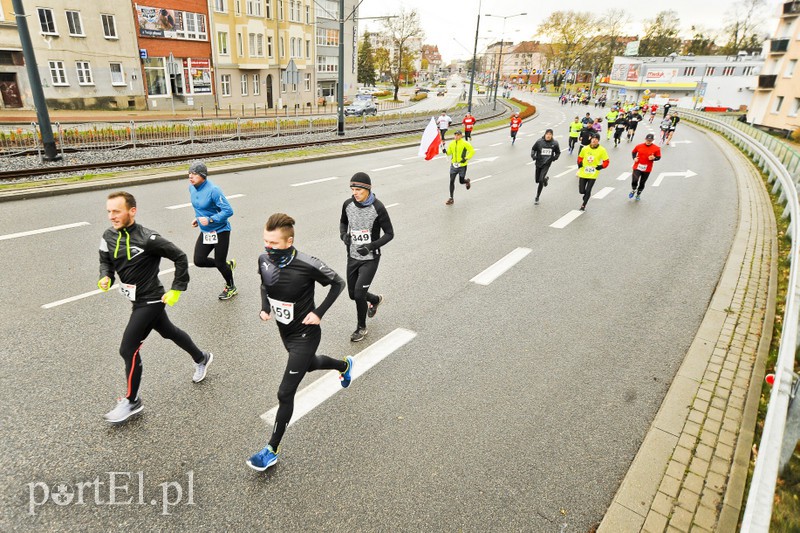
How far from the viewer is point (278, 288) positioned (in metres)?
3.55

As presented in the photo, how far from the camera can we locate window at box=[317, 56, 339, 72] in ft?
187

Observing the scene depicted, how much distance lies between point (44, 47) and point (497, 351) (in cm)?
3836

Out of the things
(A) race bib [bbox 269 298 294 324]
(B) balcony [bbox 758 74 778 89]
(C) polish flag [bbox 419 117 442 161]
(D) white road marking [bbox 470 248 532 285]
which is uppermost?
(B) balcony [bbox 758 74 778 89]

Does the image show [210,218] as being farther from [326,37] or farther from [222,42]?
[326,37]

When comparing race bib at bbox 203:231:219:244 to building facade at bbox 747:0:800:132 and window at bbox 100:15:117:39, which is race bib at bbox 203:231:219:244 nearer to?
window at bbox 100:15:117:39

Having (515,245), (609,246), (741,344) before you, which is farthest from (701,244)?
(741,344)

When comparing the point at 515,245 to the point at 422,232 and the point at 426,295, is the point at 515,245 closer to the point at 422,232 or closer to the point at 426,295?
the point at 422,232

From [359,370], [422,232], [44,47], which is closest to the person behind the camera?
[359,370]

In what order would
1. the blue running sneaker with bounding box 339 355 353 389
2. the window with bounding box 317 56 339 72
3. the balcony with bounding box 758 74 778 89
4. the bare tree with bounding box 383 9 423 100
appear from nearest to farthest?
the blue running sneaker with bounding box 339 355 353 389 → the balcony with bounding box 758 74 778 89 → the window with bounding box 317 56 339 72 → the bare tree with bounding box 383 9 423 100

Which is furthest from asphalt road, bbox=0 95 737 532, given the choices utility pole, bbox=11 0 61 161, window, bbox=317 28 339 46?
window, bbox=317 28 339 46

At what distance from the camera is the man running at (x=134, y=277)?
3.91 metres

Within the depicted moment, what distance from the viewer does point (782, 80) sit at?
1539 inches

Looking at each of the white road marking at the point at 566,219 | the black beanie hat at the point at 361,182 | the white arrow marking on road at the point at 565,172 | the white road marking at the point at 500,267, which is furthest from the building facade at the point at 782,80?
the black beanie hat at the point at 361,182

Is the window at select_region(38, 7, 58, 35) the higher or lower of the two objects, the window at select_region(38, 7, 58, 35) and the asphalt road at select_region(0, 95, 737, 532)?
the higher
